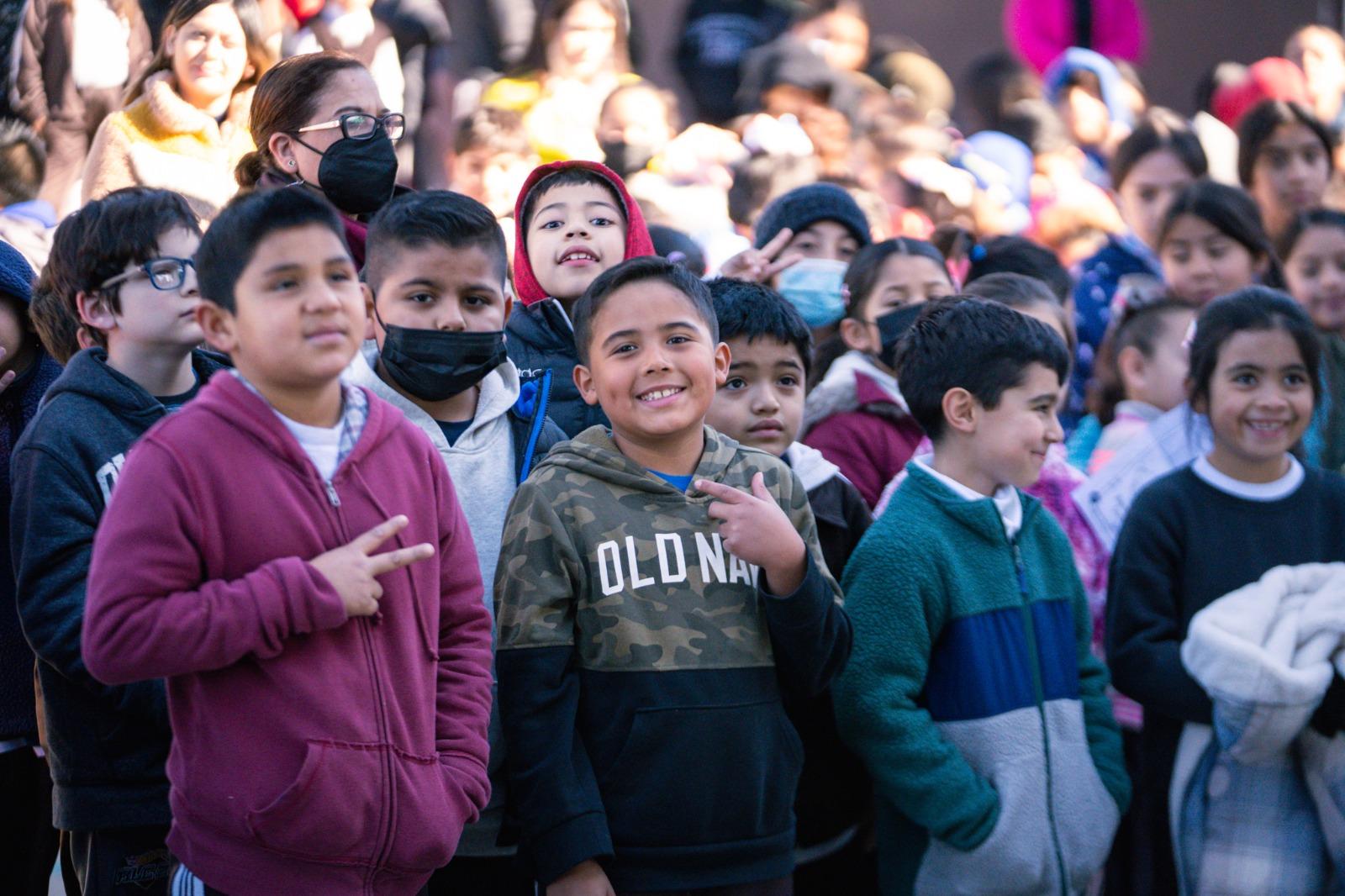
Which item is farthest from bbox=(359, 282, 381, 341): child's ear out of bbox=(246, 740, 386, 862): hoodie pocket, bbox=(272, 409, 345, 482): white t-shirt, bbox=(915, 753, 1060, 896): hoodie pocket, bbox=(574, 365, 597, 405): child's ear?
bbox=(915, 753, 1060, 896): hoodie pocket

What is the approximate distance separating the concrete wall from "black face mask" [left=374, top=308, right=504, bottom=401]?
8.67 meters

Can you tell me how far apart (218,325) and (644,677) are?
98 centimetres

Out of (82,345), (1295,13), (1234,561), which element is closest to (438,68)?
(82,345)

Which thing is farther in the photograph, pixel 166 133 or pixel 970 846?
pixel 166 133

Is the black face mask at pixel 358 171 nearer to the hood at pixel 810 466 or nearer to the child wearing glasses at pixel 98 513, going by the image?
the child wearing glasses at pixel 98 513

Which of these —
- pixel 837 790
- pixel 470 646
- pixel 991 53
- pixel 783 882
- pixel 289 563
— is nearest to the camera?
pixel 289 563

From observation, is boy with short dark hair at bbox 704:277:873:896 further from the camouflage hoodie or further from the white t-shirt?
the white t-shirt

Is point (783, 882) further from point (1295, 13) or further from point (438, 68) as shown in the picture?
point (1295, 13)

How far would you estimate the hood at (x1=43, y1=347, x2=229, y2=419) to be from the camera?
2695 mm

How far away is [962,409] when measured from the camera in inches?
128

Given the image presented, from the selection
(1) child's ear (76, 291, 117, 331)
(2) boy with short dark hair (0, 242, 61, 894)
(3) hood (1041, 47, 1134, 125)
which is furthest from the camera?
(3) hood (1041, 47, 1134, 125)

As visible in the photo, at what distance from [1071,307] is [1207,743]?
212 cm

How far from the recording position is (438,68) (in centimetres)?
699

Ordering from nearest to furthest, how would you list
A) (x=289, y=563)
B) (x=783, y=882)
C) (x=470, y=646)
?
(x=289, y=563) < (x=470, y=646) < (x=783, y=882)
